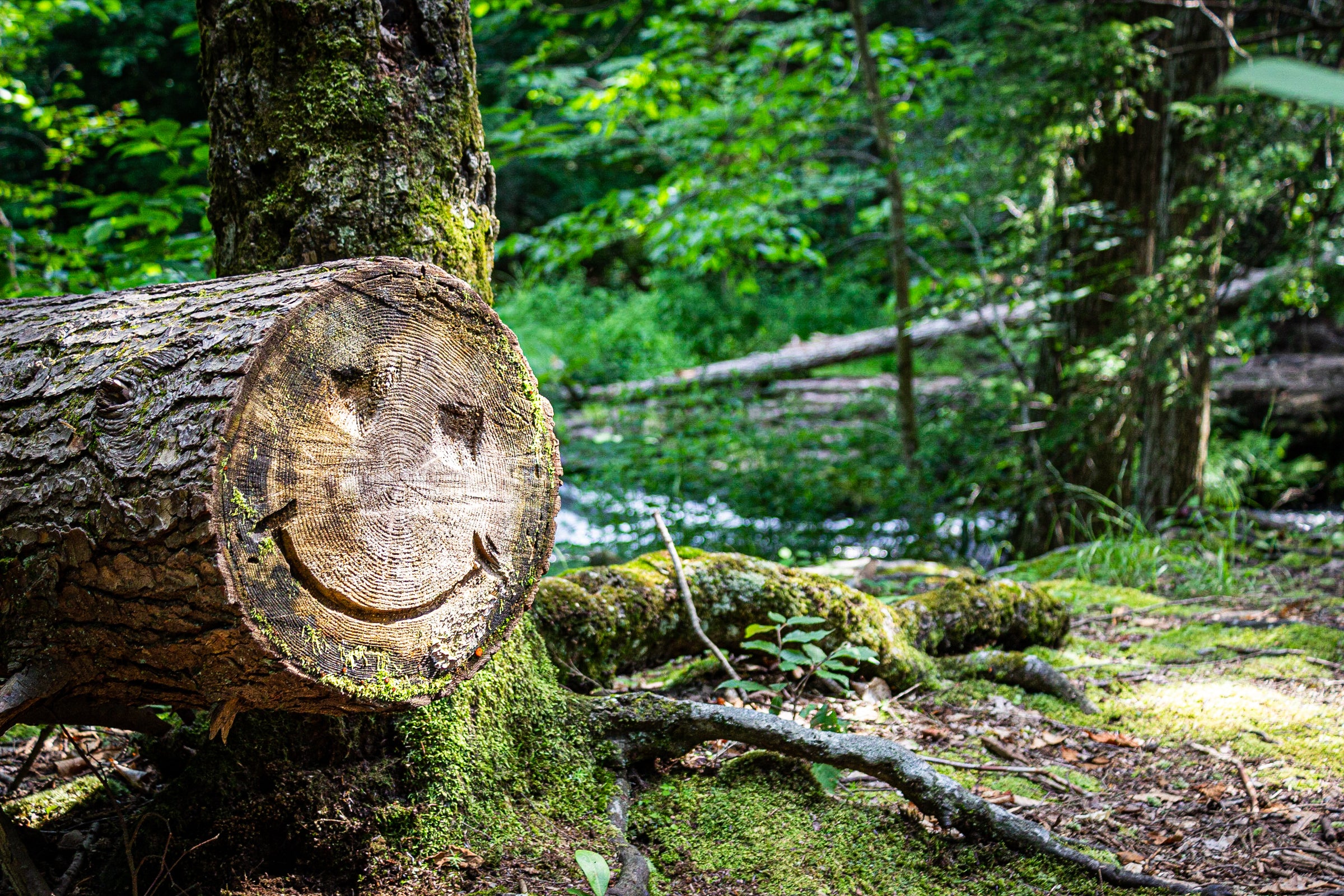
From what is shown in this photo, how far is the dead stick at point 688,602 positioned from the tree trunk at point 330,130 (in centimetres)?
110

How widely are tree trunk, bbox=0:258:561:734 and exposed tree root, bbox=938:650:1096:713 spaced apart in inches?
78.0

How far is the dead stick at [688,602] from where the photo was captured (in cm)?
265

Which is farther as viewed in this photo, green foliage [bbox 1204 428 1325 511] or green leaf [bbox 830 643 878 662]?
green foliage [bbox 1204 428 1325 511]

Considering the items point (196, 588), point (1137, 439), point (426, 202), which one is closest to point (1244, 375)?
point (1137, 439)

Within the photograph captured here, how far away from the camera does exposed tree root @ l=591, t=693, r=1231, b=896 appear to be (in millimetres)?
1979

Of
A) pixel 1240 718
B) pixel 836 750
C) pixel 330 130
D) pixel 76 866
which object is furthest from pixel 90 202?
pixel 1240 718

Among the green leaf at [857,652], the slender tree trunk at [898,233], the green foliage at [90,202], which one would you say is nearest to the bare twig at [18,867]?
the green leaf at [857,652]

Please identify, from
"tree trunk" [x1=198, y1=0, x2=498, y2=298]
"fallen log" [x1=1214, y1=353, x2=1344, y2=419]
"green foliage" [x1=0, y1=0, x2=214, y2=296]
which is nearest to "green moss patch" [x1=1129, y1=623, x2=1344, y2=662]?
"tree trunk" [x1=198, y1=0, x2=498, y2=298]

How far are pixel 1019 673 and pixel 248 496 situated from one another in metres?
2.57

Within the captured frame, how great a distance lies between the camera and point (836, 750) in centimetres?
217

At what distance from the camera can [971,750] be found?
254 centimetres

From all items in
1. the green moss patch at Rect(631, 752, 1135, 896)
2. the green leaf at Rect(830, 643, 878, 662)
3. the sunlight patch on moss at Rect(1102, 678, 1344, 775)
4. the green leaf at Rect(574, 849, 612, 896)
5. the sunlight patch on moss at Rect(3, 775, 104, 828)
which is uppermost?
the green leaf at Rect(830, 643, 878, 662)

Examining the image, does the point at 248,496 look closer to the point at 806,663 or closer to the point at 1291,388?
the point at 806,663

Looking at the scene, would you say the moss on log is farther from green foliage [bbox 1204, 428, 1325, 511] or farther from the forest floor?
green foliage [bbox 1204, 428, 1325, 511]
